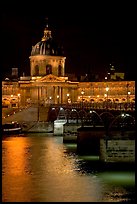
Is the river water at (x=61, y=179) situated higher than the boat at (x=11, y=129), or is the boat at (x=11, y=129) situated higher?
the boat at (x=11, y=129)

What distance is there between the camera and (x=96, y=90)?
13025cm

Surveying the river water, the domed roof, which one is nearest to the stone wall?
the river water

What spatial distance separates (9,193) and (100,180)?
17.9ft

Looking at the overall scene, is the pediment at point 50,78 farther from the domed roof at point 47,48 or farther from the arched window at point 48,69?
the domed roof at point 47,48

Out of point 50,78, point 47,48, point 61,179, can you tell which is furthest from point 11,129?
point 47,48

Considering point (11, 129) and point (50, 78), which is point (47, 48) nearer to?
point (50, 78)

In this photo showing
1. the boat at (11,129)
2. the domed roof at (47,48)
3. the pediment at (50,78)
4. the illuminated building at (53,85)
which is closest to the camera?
the boat at (11,129)

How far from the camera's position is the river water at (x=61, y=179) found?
87.3 ft

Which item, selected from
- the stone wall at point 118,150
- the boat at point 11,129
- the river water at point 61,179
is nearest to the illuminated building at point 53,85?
the boat at point 11,129

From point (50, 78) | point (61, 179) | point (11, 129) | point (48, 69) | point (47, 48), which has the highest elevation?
point (47, 48)

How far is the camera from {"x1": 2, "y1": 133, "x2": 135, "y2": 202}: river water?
26.6 metres

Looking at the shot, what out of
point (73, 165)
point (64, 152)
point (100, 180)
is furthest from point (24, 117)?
point (100, 180)

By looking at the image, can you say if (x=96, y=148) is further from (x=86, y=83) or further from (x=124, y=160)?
(x=86, y=83)

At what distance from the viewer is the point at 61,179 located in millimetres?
31484
